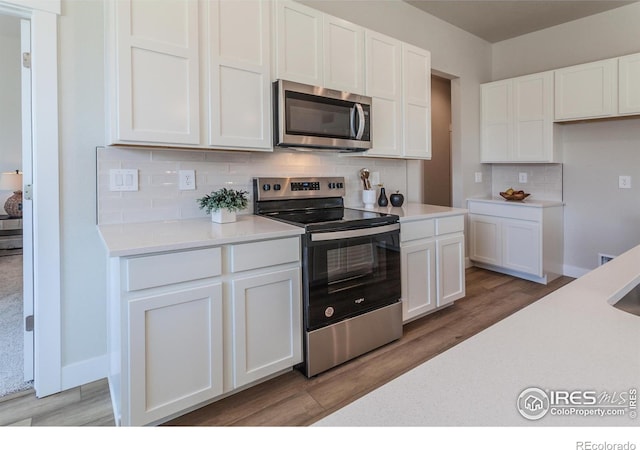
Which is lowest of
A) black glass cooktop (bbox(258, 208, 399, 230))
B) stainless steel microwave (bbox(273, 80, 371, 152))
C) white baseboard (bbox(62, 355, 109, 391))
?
white baseboard (bbox(62, 355, 109, 391))

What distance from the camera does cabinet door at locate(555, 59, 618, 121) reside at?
3.31 metres

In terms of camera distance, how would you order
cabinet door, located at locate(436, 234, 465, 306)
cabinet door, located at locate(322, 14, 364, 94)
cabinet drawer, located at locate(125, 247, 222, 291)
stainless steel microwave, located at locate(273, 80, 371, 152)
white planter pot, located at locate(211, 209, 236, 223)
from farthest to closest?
cabinet door, located at locate(436, 234, 465, 306), cabinet door, located at locate(322, 14, 364, 94), stainless steel microwave, located at locate(273, 80, 371, 152), white planter pot, located at locate(211, 209, 236, 223), cabinet drawer, located at locate(125, 247, 222, 291)

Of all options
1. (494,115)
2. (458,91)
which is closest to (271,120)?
(458,91)

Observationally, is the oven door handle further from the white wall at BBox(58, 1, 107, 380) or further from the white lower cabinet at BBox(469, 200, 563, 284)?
the white lower cabinet at BBox(469, 200, 563, 284)

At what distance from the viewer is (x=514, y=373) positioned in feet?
1.96

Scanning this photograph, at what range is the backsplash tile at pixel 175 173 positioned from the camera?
6.57 ft

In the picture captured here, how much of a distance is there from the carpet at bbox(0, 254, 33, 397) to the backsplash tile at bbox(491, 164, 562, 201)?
4.72 m

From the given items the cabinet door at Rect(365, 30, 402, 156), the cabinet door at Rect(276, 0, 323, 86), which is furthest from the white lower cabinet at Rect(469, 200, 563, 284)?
the cabinet door at Rect(276, 0, 323, 86)

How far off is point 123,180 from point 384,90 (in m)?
1.90

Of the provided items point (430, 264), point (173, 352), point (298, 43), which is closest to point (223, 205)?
point (173, 352)

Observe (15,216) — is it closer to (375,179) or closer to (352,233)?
(375,179)

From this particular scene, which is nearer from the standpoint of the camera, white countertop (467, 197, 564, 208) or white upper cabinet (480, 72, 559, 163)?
white countertop (467, 197, 564, 208)

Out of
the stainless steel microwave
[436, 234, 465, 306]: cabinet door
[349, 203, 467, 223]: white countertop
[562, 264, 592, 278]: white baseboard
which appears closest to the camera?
the stainless steel microwave

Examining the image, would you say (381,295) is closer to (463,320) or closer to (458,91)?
(463,320)
